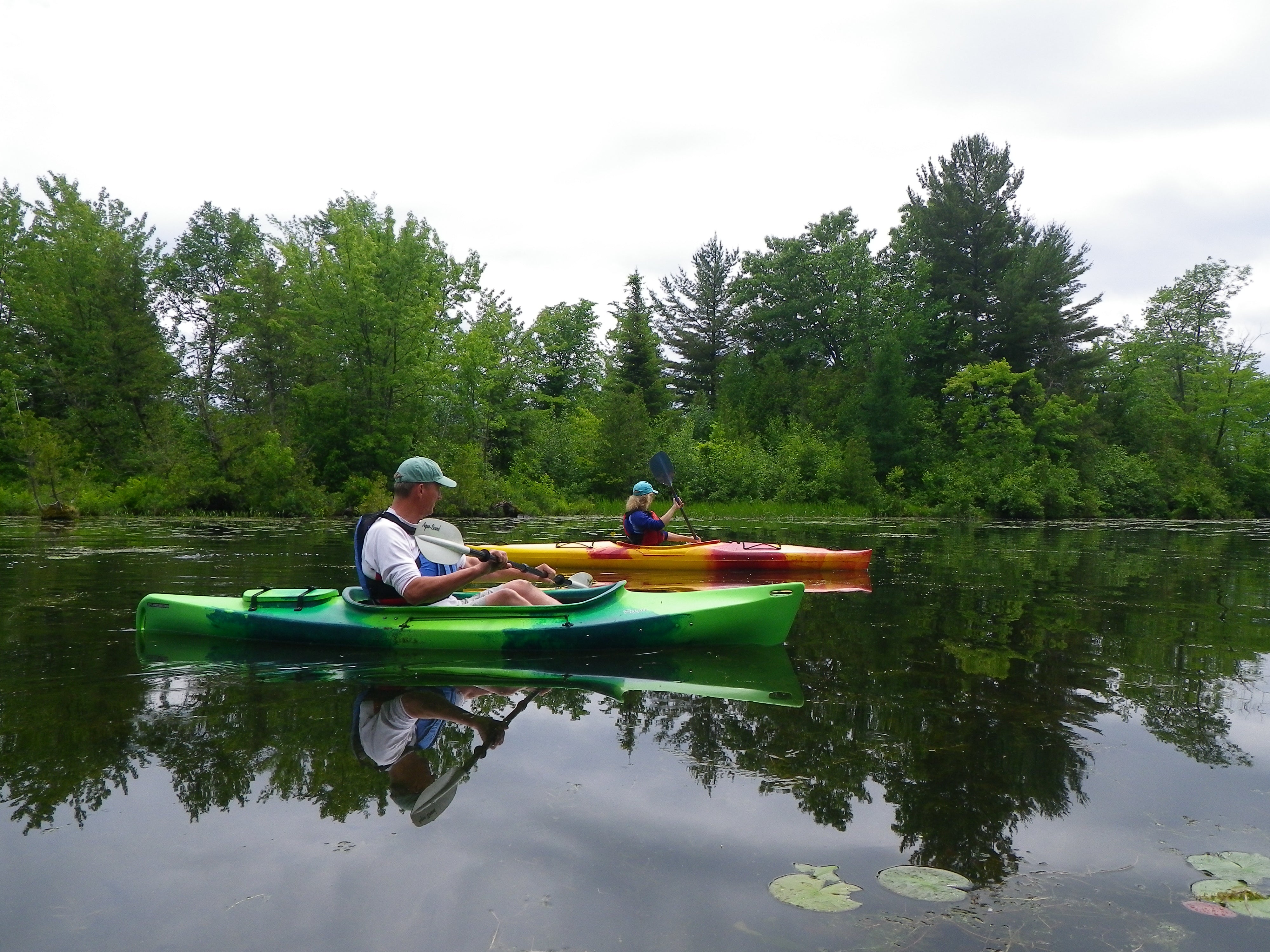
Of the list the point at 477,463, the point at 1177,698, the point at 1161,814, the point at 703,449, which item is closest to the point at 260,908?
the point at 1161,814

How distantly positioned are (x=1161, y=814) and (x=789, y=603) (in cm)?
276

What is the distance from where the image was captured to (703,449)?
1162 inches

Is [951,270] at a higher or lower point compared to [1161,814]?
higher

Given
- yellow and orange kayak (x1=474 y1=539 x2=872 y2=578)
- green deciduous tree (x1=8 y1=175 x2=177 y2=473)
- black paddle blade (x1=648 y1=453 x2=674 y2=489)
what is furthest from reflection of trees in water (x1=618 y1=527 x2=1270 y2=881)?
green deciduous tree (x1=8 y1=175 x2=177 y2=473)

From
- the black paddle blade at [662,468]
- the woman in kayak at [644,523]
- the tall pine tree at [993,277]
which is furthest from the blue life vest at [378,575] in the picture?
the tall pine tree at [993,277]

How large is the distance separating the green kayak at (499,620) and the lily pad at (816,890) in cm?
287

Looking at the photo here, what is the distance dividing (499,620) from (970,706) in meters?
2.67

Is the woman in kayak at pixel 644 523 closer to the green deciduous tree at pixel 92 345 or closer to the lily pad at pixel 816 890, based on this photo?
the lily pad at pixel 816 890

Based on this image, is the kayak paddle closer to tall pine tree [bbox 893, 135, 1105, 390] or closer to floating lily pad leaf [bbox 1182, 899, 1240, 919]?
floating lily pad leaf [bbox 1182, 899, 1240, 919]

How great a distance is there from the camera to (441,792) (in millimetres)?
3244

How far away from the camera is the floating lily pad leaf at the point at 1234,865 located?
2.62 meters

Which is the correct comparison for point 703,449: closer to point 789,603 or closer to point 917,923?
point 789,603

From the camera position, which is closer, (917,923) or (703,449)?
(917,923)

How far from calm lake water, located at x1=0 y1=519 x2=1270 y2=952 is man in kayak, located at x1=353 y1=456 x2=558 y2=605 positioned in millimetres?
589
